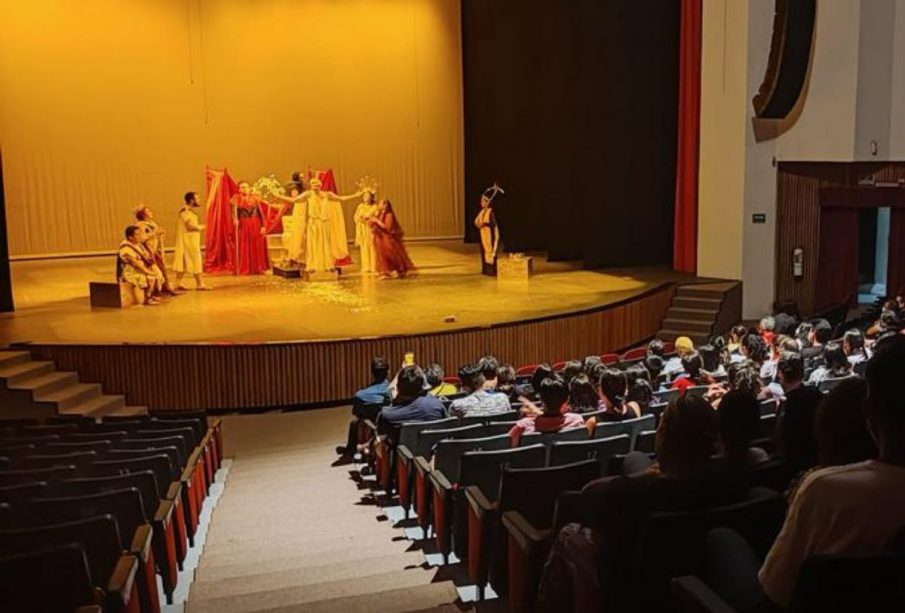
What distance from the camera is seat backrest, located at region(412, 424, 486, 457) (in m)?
5.10

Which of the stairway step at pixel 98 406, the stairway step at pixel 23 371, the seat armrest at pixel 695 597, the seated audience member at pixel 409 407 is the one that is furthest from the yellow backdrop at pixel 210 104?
the seat armrest at pixel 695 597

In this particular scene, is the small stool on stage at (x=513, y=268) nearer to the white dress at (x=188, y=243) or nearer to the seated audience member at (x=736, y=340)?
the white dress at (x=188, y=243)

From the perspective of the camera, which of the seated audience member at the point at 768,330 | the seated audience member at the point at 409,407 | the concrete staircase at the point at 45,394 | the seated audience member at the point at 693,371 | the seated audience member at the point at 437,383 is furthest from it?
the concrete staircase at the point at 45,394

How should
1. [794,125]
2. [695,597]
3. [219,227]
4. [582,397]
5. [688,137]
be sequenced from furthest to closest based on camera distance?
1. [219,227]
2. [688,137]
3. [794,125]
4. [582,397]
5. [695,597]

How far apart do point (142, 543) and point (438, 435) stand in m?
2.05

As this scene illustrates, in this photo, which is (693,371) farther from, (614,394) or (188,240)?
(188,240)

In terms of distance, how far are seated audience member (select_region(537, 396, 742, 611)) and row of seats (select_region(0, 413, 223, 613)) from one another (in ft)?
4.83

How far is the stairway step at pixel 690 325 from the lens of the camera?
12.7 metres

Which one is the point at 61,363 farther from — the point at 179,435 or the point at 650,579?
the point at 650,579

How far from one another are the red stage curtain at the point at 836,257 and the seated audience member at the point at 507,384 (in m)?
8.85

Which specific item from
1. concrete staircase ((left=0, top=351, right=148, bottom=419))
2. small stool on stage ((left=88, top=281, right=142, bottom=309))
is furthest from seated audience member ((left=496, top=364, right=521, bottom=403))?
small stool on stage ((left=88, top=281, right=142, bottom=309))

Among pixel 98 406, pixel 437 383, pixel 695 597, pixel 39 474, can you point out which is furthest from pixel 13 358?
pixel 695 597

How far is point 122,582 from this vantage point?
2984 mm

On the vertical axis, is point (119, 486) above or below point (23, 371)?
above
